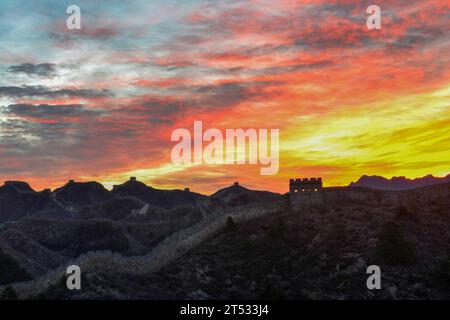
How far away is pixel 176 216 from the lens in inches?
5153

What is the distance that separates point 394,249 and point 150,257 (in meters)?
22.7

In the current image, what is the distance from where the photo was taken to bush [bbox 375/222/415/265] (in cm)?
5162

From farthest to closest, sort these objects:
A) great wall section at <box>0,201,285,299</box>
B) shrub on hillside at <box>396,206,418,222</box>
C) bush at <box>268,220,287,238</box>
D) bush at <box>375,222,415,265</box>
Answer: shrub on hillside at <box>396,206,418,222</box> < bush at <box>268,220,287,238</box> < great wall section at <box>0,201,285,299</box> < bush at <box>375,222,415,265</box>

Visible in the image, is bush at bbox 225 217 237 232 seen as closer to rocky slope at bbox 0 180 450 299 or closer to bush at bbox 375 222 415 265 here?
rocky slope at bbox 0 180 450 299

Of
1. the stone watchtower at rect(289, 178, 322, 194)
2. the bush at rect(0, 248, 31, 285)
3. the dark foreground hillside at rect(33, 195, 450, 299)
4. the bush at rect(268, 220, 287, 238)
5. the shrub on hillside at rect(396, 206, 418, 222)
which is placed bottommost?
the bush at rect(0, 248, 31, 285)

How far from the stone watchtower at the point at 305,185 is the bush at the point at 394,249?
13445mm

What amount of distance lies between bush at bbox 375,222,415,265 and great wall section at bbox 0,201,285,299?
1599 cm

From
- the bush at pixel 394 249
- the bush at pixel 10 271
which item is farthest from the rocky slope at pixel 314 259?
the bush at pixel 10 271

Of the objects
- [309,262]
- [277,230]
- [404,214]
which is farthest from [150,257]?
[404,214]

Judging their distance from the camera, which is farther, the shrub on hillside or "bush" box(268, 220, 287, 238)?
the shrub on hillside

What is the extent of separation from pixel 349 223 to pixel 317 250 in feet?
22.0

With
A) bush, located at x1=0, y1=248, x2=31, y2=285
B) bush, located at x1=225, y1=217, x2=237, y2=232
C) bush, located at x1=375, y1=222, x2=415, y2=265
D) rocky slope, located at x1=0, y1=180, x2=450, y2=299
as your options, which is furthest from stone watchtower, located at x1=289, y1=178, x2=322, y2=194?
bush, located at x1=0, y1=248, x2=31, y2=285

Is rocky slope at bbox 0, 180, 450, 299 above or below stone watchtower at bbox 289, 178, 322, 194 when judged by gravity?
below
